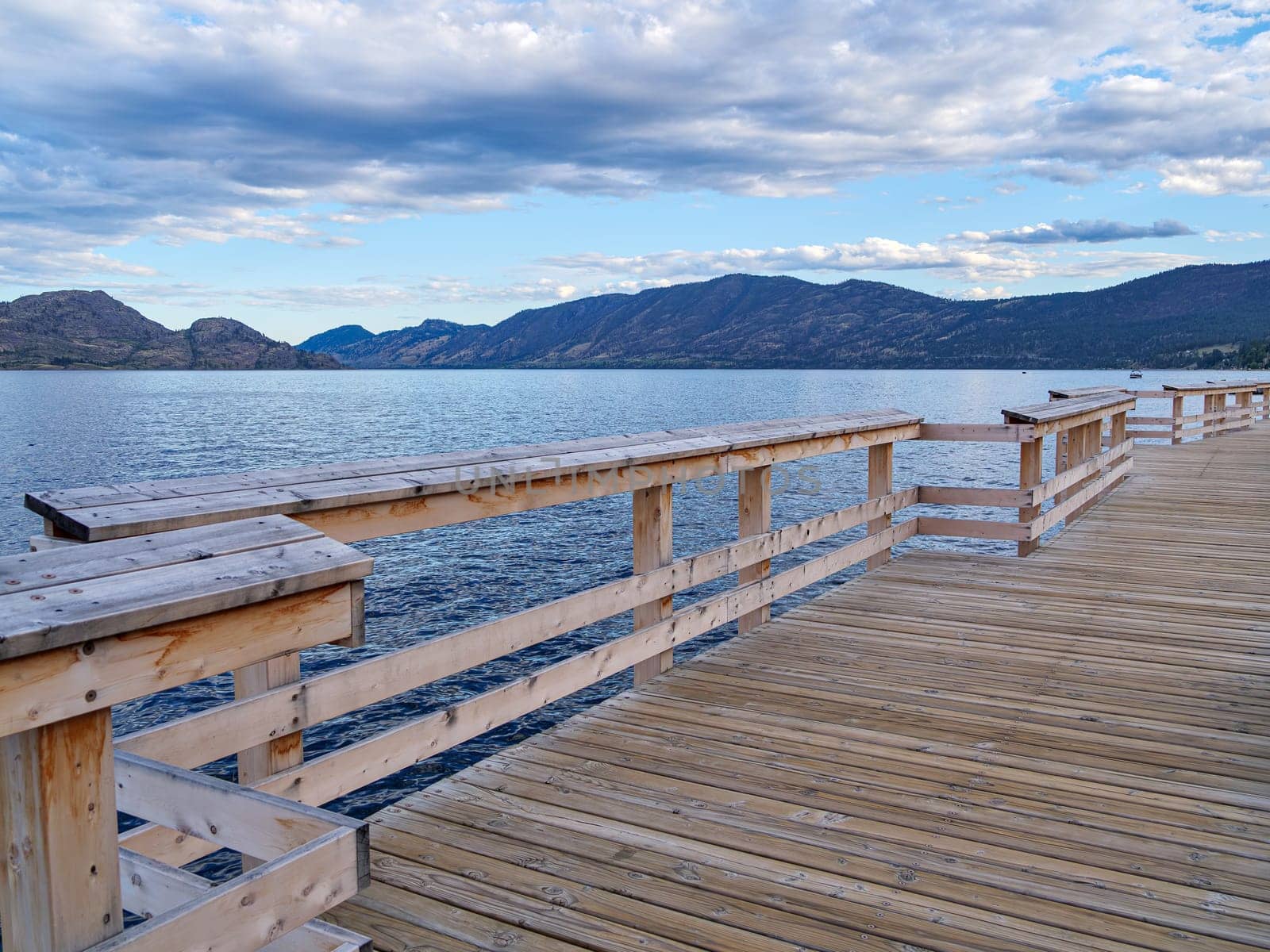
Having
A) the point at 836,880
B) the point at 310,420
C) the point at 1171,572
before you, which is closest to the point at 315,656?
the point at 1171,572

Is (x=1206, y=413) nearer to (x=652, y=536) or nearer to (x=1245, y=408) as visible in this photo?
(x=1245, y=408)

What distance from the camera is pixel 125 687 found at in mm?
1554

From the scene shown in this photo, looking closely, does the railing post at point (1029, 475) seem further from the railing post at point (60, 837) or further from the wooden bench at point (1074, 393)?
the railing post at point (60, 837)

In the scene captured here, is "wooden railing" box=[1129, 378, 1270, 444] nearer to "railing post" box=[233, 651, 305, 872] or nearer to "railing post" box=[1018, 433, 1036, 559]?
"railing post" box=[1018, 433, 1036, 559]

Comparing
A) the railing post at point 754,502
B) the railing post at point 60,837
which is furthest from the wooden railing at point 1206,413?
the railing post at point 60,837

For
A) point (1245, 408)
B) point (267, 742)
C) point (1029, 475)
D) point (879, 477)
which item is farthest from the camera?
point (1245, 408)

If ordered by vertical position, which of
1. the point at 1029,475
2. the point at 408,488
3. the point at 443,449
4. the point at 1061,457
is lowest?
the point at 443,449

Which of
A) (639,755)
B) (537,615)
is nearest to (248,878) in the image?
(537,615)

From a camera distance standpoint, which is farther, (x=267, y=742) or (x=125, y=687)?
(x=267, y=742)

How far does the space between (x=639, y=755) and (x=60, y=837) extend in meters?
2.77

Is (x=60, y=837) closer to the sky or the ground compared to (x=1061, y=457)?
closer to the sky

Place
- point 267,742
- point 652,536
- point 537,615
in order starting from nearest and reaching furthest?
point 267,742, point 537,615, point 652,536

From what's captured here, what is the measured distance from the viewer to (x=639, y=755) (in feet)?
13.2

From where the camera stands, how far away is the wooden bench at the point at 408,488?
103 inches
